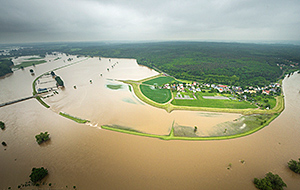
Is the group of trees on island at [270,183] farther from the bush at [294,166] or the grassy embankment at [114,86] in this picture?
the grassy embankment at [114,86]

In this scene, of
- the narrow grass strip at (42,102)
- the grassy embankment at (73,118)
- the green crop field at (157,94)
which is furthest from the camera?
the green crop field at (157,94)

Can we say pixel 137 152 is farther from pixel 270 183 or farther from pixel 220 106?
pixel 220 106

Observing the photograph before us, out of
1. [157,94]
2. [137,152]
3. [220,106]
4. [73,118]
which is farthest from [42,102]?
[220,106]

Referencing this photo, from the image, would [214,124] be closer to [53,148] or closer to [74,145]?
[74,145]

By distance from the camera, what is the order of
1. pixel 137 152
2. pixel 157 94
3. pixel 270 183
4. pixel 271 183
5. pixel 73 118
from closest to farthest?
1. pixel 270 183
2. pixel 271 183
3. pixel 137 152
4. pixel 73 118
5. pixel 157 94

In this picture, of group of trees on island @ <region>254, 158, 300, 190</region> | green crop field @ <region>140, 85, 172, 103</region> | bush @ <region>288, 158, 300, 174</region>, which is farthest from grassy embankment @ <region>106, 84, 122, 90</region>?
bush @ <region>288, 158, 300, 174</region>

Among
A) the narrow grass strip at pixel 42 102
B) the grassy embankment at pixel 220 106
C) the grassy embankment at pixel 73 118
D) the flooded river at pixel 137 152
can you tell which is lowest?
the flooded river at pixel 137 152

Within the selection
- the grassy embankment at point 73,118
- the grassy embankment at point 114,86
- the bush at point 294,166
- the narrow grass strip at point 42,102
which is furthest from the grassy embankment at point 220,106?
the narrow grass strip at point 42,102
